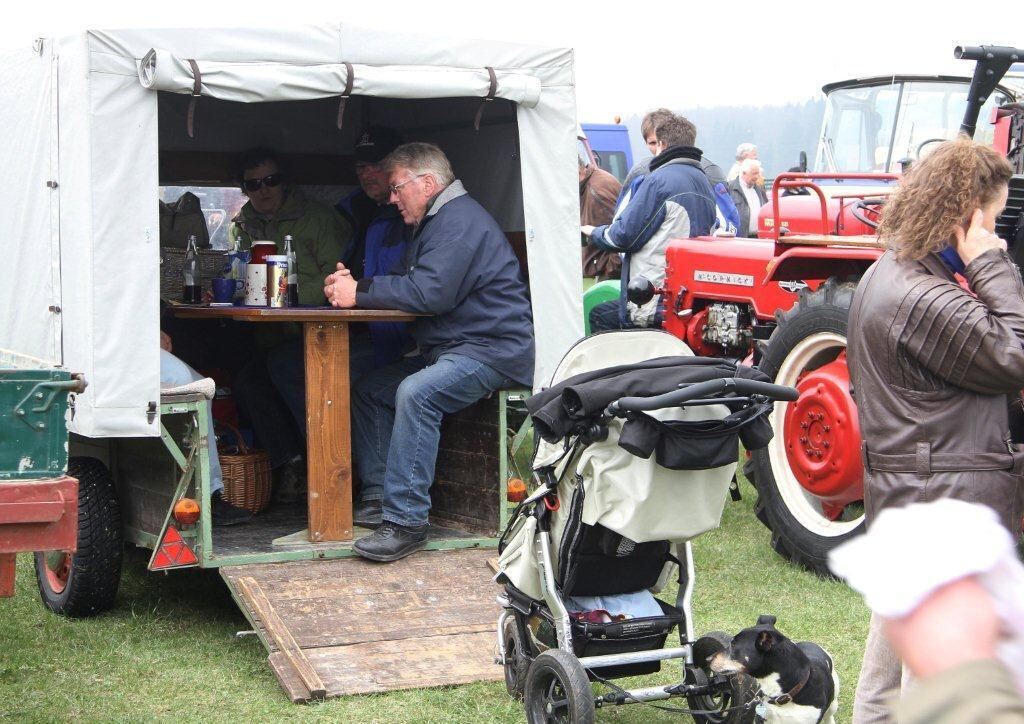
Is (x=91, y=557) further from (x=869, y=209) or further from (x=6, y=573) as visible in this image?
(x=869, y=209)

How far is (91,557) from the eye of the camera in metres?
5.55

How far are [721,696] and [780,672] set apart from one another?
0.36 meters

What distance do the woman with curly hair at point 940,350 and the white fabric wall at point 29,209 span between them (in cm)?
319

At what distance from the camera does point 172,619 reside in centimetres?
569

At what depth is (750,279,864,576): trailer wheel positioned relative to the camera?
595cm

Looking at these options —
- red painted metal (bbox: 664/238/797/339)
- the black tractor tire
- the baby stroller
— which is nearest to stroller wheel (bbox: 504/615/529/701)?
the baby stroller

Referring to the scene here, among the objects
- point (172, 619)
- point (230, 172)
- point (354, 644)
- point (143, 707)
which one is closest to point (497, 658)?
point (354, 644)

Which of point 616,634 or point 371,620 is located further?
point 371,620

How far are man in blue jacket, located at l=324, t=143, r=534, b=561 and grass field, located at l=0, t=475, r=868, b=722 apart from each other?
0.85 meters

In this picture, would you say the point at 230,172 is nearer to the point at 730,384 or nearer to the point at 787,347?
the point at 787,347

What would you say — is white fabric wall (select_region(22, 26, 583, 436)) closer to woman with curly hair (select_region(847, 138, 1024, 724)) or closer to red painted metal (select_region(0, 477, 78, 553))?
red painted metal (select_region(0, 477, 78, 553))

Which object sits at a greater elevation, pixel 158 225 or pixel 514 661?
pixel 158 225

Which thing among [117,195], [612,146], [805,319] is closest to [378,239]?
[117,195]

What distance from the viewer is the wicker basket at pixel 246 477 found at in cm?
647
